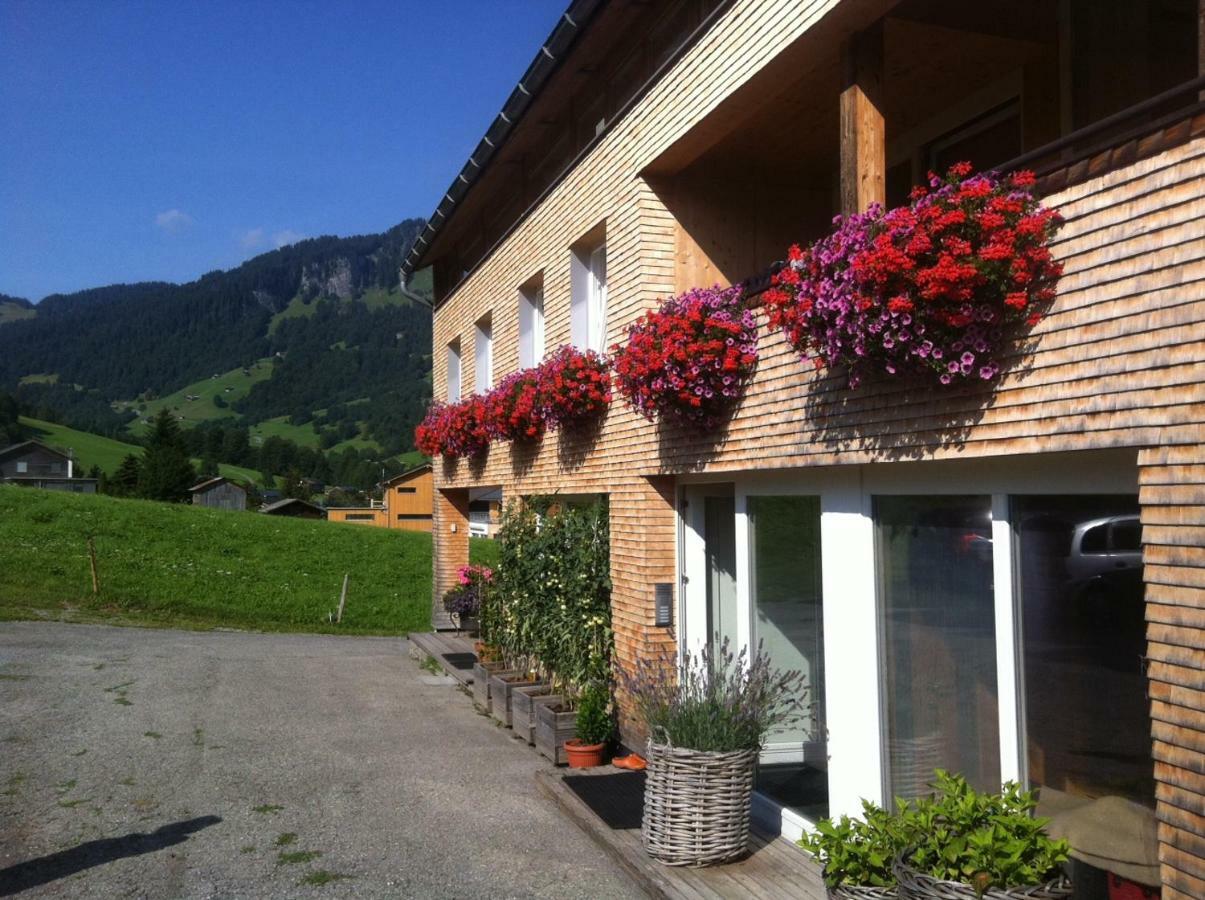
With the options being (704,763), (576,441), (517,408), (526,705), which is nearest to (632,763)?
(526,705)

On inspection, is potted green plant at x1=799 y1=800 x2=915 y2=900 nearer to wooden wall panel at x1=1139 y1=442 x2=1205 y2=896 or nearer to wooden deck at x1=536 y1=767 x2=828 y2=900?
wooden wall panel at x1=1139 y1=442 x2=1205 y2=896

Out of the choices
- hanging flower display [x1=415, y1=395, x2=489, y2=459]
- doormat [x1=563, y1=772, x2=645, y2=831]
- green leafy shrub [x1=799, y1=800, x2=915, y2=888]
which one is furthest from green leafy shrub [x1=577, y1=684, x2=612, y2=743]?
green leafy shrub [x1=799, y1=800, x2=915, y2=888]

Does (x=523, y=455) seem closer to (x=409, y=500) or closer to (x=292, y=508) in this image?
(x=409, y=500)

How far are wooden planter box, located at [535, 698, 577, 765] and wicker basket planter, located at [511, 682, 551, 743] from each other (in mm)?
326

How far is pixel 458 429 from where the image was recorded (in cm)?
1467

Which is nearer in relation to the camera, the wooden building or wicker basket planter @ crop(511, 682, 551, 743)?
the wooden building

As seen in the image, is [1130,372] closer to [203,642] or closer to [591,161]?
[591,161]

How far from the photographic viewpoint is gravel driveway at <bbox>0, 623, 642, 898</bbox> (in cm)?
668

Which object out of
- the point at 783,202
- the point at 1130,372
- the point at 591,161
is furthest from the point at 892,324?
the point at 591,161

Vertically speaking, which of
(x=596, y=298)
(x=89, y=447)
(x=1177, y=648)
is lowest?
(x=1177, y=648)

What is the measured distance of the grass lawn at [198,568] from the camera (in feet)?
81.5

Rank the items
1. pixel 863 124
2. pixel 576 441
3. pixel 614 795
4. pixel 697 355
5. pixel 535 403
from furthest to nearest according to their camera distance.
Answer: pixel 535 403, pixel 576 441, pixel 614 795, pixel 697 355, pixel 863 124

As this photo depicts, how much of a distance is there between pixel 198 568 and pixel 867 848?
2786cm

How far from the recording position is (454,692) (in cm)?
1416
